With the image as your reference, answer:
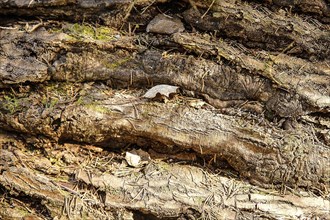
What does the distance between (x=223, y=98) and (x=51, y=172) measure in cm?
149

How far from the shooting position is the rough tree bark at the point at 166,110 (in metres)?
2.73

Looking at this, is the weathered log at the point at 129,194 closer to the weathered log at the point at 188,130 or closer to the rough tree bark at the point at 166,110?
the rough tree bark at the point at 166,110

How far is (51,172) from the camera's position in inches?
110

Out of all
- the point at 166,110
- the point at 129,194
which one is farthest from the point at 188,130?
the point at 129,194

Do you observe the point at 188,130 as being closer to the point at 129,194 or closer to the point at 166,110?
the point at 166,110

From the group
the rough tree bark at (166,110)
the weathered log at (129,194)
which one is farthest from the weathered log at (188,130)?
the weathered log at (129,194)

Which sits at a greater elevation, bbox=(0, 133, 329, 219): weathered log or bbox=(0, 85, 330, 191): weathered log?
bbox=(0, 85, 330, 191): weathered log

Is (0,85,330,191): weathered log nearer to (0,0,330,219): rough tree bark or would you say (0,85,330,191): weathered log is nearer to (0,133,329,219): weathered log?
(0,0,330,219): rough tree bark

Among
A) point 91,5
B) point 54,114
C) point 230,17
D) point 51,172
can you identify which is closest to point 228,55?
point 230,17

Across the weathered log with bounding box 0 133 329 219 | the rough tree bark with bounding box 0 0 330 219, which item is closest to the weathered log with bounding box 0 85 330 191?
the rough tree bark with bounding box 0 0 330 219

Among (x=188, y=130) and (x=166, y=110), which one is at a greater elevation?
(x=166, y=110)

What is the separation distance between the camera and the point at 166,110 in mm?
2838

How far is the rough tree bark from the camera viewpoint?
A: 8.95ft

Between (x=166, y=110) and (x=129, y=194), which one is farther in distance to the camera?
(x=166, y=110)
